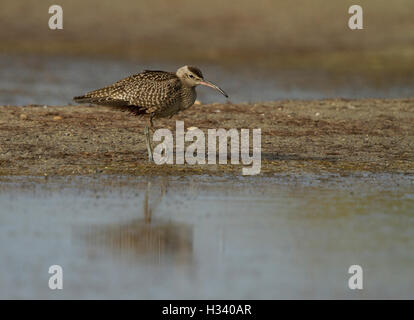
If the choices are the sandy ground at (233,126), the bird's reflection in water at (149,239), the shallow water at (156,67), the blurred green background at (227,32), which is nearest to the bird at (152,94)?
the sandy ground at (233,126)

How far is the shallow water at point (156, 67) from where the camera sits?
1780 centimetres

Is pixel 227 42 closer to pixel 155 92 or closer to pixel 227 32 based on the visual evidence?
pixel 227 32

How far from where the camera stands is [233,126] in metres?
13.8

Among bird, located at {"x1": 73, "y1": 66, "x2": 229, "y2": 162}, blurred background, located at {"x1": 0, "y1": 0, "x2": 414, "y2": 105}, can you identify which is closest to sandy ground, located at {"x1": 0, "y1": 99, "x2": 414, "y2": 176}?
bird, located at {"x1": 73, "y1": 66, "x2": 229, "y2": 162}

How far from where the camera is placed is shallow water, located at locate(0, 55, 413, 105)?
17.8 meters

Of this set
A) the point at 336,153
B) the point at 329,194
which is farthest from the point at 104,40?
the point at 329,194

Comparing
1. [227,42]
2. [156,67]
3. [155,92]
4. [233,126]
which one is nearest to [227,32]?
[227,42]

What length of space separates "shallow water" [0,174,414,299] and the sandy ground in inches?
23.9

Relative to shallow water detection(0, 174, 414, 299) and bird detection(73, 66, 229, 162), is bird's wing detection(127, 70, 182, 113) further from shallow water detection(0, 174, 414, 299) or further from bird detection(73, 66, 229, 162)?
shallow water detection(0, 174, 414, 299)

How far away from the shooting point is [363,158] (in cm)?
1219

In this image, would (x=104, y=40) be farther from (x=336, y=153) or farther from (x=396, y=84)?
(x=336, y=153)

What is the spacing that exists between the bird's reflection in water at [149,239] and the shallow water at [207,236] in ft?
0.04

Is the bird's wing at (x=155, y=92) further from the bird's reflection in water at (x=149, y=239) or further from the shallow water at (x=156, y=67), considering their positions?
the shallow water at (x=156, y=67)

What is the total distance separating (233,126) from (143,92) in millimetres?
2491
